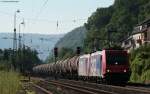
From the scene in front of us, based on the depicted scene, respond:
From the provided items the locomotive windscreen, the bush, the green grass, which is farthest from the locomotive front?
the bush

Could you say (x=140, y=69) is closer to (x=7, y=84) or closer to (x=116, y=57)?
(x=116, y=57)

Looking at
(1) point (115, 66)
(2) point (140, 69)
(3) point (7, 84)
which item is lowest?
(3) point (7, 84)

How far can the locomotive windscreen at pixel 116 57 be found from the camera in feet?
148

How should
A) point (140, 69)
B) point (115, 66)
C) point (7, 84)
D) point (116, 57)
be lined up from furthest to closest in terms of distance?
point (140, 69) < point (116, 57) < point (115, 66) < point (7, 84)

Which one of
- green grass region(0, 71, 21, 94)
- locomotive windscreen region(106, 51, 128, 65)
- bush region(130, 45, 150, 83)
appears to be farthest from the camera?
bush region(130, 45, 150, 83)

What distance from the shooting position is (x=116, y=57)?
149 feet

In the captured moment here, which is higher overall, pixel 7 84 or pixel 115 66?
pixel 115 66

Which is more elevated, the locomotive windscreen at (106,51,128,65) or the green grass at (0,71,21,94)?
the locomotive windscreen at (106,51,128,65)

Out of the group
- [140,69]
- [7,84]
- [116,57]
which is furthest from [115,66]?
[140,69]

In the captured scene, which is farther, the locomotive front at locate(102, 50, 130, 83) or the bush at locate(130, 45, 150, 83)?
the bush at locate(130, 45, 150, 83)

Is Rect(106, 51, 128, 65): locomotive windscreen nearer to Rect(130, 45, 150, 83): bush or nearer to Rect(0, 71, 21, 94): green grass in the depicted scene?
Rect(0, 71, 21, 94): green grass

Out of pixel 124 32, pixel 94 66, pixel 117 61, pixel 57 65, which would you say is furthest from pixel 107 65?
pixel 124 32

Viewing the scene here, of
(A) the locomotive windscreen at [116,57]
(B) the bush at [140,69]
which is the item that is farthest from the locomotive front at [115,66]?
(B) the bush at [140,69]

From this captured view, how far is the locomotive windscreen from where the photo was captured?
4506cm
